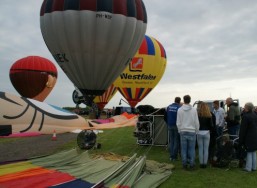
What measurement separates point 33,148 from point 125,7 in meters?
6.44

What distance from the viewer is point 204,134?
7891 millimetres

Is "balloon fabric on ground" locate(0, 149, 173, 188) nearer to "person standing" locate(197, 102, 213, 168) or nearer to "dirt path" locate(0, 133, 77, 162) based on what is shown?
"person standing" locate(197, 102, 213, 168)

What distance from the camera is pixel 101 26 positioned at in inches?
481

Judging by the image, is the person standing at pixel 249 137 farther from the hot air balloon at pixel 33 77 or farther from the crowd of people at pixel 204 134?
the hot air balloon at pixel 33 77

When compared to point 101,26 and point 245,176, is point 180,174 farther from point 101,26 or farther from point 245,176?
point 101,26

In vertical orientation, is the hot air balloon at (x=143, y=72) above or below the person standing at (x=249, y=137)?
above

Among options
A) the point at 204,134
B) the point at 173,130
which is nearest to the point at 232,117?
the point at 173,130

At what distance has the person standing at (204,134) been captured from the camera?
7902 millimetres

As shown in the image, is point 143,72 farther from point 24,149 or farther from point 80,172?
point 80,172

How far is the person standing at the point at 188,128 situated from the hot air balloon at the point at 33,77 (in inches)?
988

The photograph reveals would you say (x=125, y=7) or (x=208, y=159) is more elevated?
(x=125, y=7)

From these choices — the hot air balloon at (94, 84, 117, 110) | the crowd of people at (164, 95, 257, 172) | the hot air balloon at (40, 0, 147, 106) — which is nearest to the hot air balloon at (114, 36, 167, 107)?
the hot air balloon at (94, 84, 117, 110)

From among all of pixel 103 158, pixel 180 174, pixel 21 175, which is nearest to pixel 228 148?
pixel 180 174

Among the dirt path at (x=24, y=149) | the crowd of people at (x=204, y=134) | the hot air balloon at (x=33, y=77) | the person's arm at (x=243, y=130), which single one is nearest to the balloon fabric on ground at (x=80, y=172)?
the crowd of people at (x=204, y=134)
